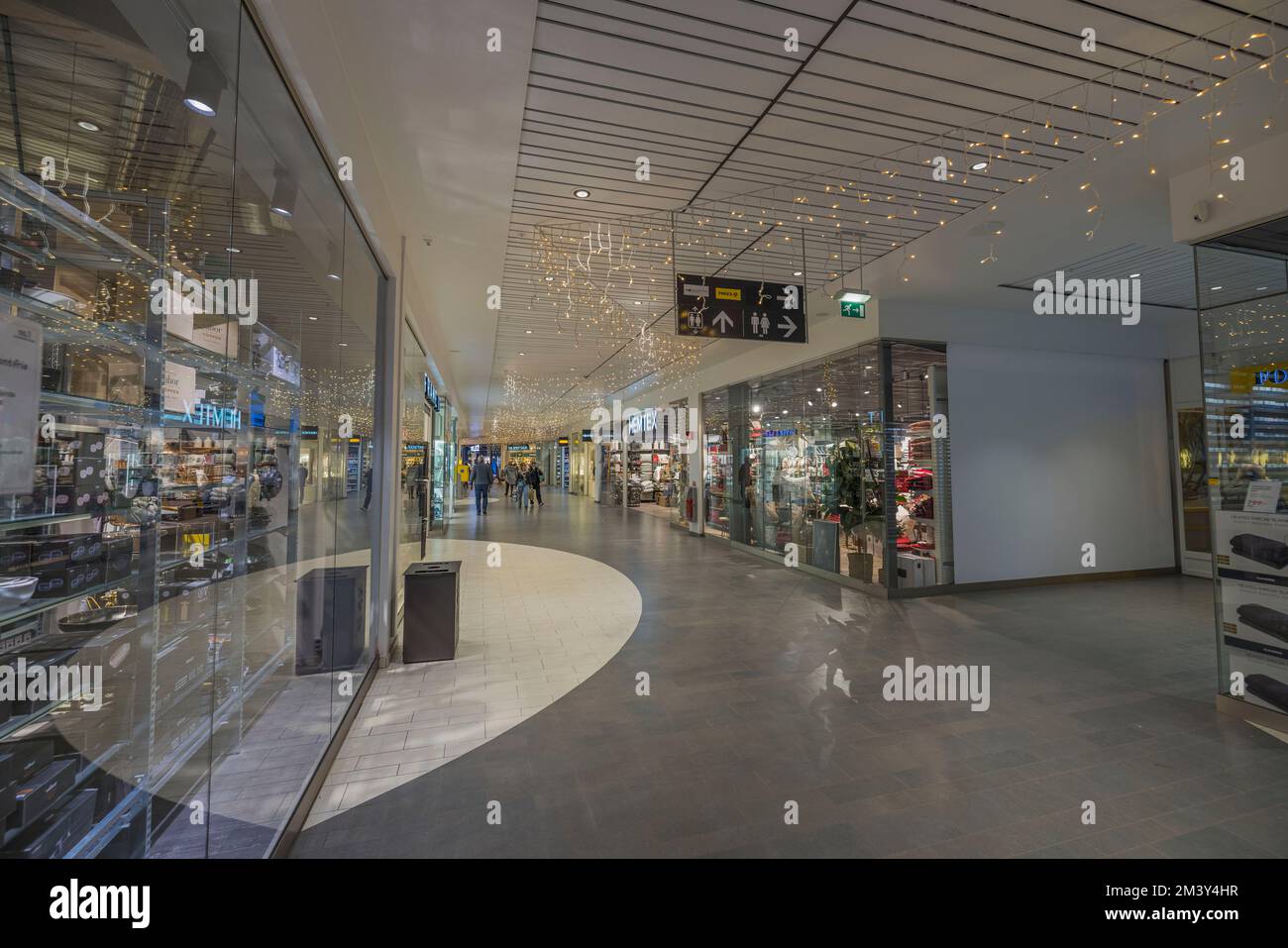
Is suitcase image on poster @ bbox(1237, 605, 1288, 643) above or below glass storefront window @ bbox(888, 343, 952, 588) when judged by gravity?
below

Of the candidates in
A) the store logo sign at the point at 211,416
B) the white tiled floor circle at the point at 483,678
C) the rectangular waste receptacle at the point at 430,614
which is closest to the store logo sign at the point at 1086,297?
the white tiled floor circle at the point at 483,678

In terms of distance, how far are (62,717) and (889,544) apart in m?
7.53

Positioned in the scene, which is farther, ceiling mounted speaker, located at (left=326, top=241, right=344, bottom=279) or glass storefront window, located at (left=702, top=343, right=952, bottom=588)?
glass storefront window, located at (left=702, top=343, right=952, bottom=588)

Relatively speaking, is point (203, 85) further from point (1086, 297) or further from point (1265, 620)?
point (1086, 297)

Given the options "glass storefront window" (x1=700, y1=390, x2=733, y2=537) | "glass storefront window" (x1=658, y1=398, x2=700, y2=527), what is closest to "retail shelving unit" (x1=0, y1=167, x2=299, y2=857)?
"glass storefront window" (x1=700, y1=390, x2=733, y2=537)

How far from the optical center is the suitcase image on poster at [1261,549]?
344 cm

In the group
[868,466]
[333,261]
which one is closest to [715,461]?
[868,466]

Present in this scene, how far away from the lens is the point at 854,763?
9.77 feet

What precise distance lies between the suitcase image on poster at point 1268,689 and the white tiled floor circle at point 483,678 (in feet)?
14.8

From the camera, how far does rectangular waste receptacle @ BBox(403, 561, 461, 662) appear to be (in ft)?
14.9

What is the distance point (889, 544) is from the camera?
7.17 m

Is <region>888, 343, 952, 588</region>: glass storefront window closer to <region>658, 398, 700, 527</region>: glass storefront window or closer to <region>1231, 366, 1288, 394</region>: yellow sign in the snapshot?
<region>1231, 366, 1288, 394</region>: yellow sign

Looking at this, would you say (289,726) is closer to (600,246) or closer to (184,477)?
(184,477)
